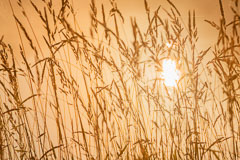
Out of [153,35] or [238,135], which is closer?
[238,135]

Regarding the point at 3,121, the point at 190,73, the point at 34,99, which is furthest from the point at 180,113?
the point at 3,121

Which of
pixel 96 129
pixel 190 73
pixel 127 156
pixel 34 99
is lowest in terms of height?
pixel 127 156

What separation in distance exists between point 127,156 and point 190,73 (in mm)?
483

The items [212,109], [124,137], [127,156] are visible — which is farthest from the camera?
[212,109]

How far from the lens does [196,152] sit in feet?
3.58

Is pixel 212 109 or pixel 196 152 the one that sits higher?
pixel 212 109

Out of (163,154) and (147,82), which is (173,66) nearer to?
(147,82)

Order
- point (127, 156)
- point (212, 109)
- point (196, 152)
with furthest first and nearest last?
1. point (212, 109)
2. point (127, 156)
3. point (196, 152)

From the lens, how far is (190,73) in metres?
1.21

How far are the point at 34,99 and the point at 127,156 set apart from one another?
490mm

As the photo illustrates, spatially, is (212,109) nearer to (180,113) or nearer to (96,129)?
(180,113)

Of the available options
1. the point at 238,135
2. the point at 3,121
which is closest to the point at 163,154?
the point at 238,135

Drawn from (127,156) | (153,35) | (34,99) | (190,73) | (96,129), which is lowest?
(127,156)

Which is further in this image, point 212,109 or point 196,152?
point 212,109
